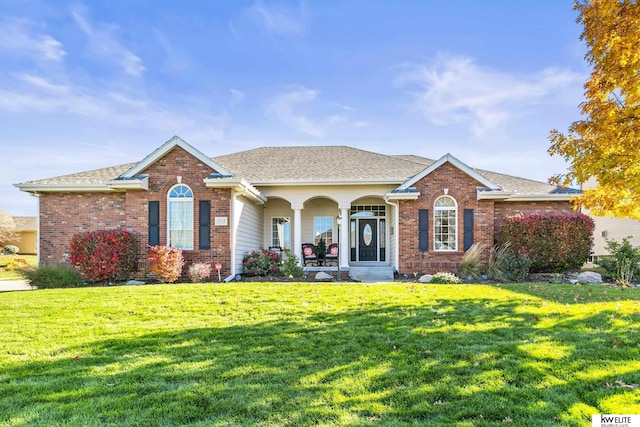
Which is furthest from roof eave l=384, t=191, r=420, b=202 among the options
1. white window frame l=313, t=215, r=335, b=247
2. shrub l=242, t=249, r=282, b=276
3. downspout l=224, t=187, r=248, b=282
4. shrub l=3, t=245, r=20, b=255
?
shrub l=3, t=245, r=20, b=255

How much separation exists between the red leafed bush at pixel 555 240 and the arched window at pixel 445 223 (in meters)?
Answer: 1.92

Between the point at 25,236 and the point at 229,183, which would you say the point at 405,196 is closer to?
the point at 229,183

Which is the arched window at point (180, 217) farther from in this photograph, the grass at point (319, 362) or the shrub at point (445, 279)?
the shrub at point (445, 279)

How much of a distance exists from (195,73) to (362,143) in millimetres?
10627

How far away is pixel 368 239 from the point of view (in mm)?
18188

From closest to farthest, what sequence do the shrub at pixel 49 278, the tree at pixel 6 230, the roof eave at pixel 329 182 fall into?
the shrub at pixel 49 278, the roof eave at pixel 329 182, the tree at pixel 6 230

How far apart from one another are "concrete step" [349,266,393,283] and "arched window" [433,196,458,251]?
216 centimetres

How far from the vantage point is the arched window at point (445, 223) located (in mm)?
14781

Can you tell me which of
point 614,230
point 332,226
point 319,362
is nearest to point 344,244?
point 332,226

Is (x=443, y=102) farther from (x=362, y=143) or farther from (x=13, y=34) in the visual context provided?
(x=13, y=34)

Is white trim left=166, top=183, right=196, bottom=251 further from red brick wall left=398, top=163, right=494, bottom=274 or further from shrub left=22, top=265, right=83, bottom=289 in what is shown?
red brick wall left=398, top=163, right=494, bottom=274

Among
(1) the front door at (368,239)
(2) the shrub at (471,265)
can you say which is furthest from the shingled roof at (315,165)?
(2) the shrub at (471,265)

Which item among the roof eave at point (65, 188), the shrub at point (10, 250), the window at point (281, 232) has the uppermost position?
the roof eave at point (65, 188)

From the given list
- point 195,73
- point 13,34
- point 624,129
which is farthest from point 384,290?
point 13,34
